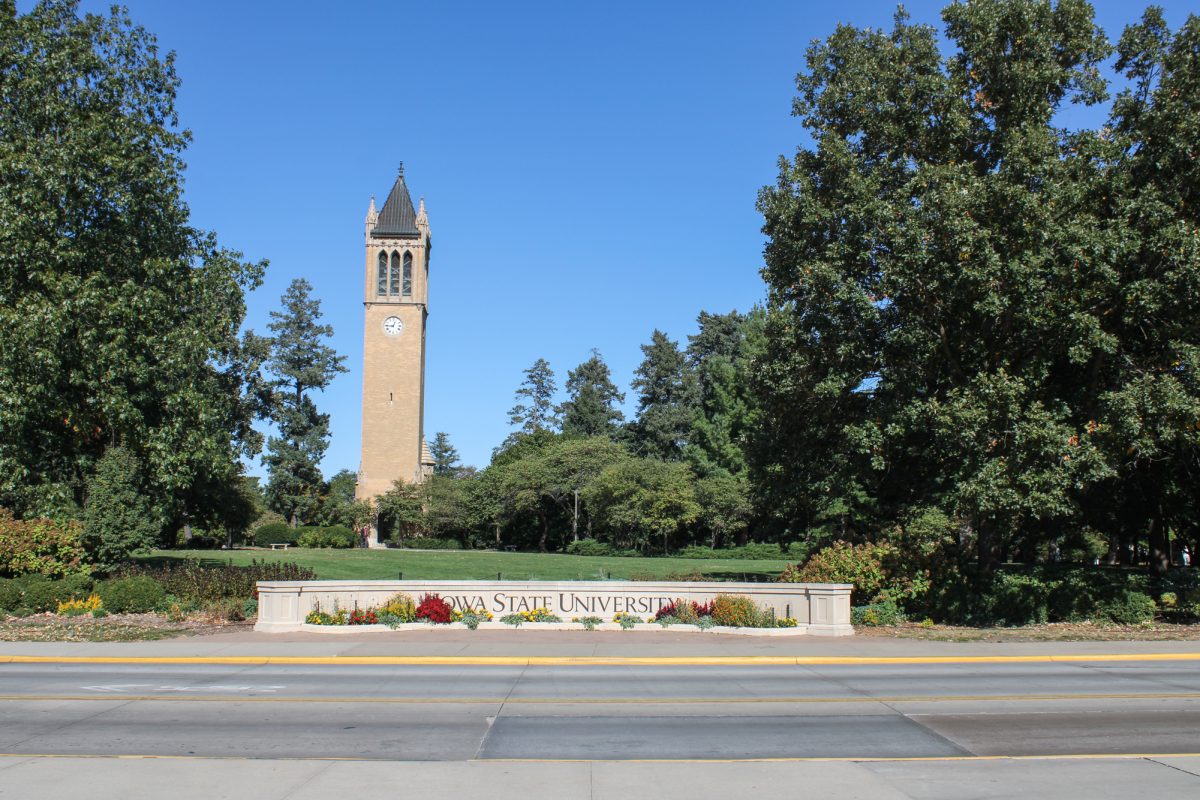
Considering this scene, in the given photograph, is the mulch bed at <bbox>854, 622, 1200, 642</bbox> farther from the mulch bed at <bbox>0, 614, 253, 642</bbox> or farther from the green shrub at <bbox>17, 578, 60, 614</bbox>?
the green shrub at <bbox>17, 578, 60, 614</bbox>

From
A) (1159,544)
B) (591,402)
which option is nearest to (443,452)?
(591,402)

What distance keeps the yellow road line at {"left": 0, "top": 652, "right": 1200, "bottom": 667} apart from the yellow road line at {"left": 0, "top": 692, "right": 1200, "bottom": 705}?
344cm

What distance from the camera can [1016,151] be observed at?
63.1 feet

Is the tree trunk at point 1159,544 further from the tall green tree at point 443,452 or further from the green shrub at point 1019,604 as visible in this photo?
the tall green tree at point 443,452

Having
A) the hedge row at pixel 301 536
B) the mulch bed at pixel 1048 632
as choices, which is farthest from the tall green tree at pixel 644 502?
the mulch bed at pixel 1048 632

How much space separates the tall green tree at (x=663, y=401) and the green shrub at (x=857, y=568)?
225 feet

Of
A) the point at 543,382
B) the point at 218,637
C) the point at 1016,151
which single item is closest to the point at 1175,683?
the point at 1016,151

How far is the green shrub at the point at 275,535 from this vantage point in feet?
213

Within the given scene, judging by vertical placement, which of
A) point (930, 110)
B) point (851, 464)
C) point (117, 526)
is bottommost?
point (117, 526)

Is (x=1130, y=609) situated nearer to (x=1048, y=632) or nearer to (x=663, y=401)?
(x=1048, y=632)

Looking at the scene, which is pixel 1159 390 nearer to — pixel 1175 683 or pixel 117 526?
pixel 1175 683

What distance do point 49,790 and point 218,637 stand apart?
11203 millimetres

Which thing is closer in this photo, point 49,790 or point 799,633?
point 49,790

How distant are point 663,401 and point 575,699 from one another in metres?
84.8
